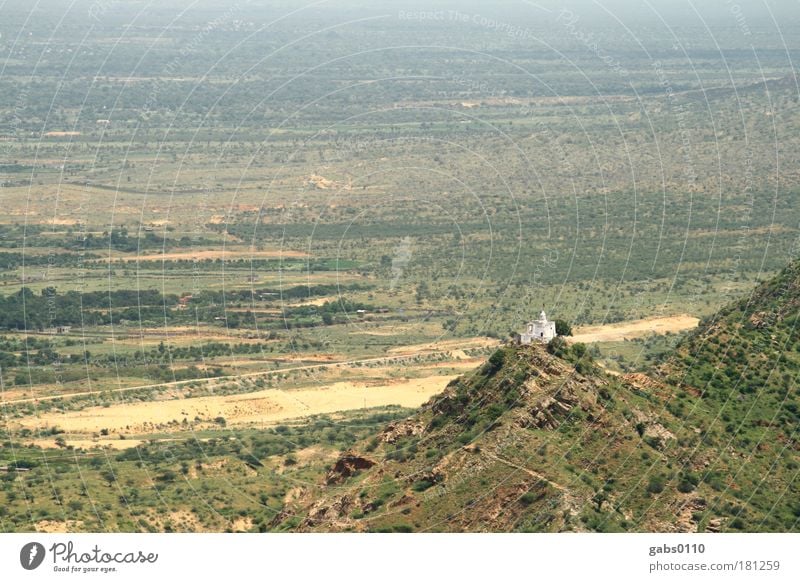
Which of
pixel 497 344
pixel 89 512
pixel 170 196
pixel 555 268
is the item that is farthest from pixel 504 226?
pixel 89 512

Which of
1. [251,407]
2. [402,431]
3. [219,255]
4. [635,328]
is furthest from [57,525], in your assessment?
[219,255]

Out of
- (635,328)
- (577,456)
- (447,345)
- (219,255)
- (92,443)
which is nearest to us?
(577,456)

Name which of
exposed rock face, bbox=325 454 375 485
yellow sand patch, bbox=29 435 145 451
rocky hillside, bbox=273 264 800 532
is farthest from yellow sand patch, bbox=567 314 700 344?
exposed rock face, bbox=325 454 375 485

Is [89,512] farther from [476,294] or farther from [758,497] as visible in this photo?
[476,294]

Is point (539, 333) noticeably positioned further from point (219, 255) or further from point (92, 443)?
point (219, 255)

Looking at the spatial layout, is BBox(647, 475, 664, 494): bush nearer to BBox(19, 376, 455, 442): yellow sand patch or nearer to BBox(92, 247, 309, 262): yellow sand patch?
BBox(19, 376, 455, 442): yellow sand patch

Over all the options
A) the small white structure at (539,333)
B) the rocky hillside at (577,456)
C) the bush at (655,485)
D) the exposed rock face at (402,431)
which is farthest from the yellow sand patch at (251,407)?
the bush at (655,485)
